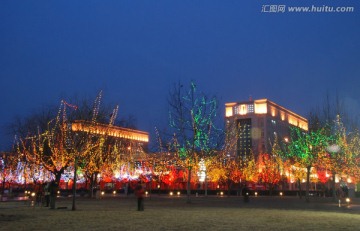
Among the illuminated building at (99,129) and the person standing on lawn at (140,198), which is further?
the illuminated building at (99,129)

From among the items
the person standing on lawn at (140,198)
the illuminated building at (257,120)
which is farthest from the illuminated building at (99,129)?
the illuminated building at (257,120)

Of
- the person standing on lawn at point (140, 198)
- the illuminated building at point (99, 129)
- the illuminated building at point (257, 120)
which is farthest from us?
the illuminated building at point (257, 120)

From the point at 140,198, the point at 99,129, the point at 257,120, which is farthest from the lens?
the point at 257,120

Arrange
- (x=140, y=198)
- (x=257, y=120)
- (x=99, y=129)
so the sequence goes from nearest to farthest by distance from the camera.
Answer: (x=140, y=198)
(x=99, y=129)
(x=257, y=120)

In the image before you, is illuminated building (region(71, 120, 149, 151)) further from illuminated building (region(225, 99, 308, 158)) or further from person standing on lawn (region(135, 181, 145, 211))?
illuminated building (region(225, 99, 308, 158))

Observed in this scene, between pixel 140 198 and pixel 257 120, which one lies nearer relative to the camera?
pixel 140 198

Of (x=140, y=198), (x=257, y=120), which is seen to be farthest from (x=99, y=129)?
(x=257, y=120)

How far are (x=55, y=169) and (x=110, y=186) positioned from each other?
57.6 m

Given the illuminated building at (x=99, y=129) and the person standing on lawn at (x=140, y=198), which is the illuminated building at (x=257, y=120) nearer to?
the illuminated building at (x=99, y=129)

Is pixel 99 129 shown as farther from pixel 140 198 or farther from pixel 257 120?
pixel 257 120

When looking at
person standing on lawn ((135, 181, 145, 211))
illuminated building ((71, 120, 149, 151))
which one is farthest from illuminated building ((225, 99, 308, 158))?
person standing on lawn ((135, 181, 145, 211))

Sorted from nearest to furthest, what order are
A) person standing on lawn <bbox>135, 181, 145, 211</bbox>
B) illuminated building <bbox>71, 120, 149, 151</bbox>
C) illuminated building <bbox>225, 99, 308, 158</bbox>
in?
person standing on lawn <bbox>135, 181, 145, 211</bbox>
illuminated building <bbox>71, 120, 149, 151</bbox>
illuminated building <bbox>225, 99, 308, 158</bbox>

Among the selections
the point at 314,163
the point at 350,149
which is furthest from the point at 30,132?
the point at 350,149

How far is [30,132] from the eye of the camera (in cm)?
5153
